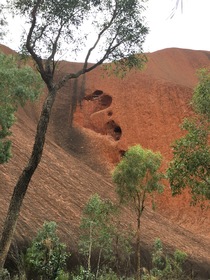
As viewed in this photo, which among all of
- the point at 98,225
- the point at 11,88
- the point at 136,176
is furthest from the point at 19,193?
the point at 136,176

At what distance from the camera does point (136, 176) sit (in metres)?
20.4

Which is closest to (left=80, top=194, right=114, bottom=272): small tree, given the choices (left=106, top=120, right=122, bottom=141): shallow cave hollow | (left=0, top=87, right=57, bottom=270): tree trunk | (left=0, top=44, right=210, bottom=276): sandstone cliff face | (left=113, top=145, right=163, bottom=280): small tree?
(left=113, top=145, right=163, bottom=280): small tree

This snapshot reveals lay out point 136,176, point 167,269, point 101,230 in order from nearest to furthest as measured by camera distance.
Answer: point 167,269
point 101,230
point 136,176

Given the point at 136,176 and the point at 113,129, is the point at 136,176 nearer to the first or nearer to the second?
the point at 136,176

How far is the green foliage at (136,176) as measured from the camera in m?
20.5

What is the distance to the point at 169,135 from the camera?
130ft

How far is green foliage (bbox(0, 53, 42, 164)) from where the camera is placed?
1516 centimetres

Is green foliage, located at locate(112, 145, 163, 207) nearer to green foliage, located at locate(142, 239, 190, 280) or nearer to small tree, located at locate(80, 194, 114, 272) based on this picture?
small tree, located at locate(80, 194, 114, 272)

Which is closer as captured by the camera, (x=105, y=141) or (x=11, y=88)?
(x=11, y=88)

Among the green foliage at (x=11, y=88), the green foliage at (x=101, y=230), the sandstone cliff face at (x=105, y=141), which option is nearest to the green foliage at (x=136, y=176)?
the green foliage at (x=101, y=230)

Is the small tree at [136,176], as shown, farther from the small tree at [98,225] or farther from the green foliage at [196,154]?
the green foliage at [196,154]

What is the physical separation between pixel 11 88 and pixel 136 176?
7.44 meters

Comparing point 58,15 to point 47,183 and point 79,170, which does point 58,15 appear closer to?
point 47,183

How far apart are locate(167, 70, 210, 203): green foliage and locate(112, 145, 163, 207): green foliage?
8398mm
